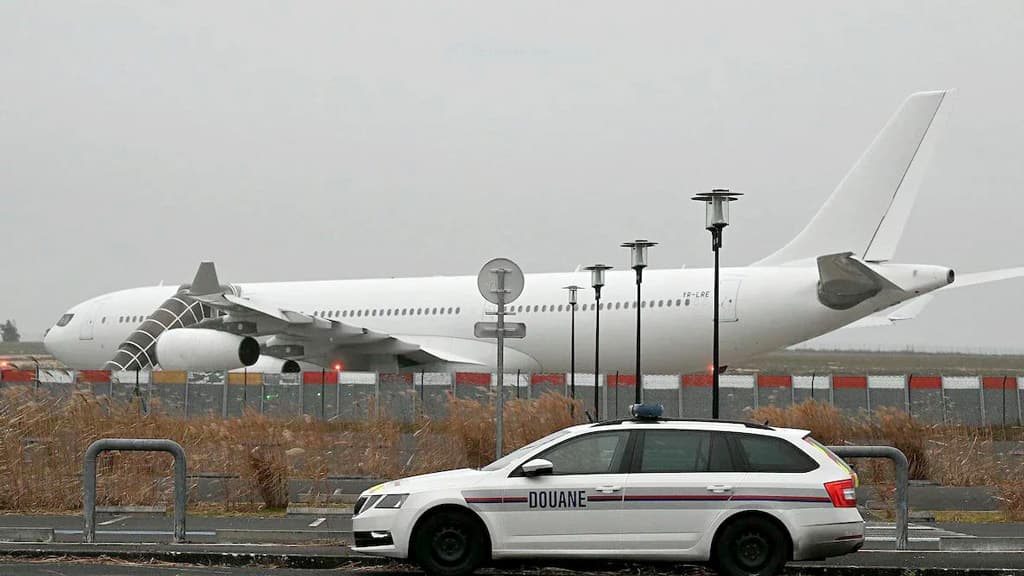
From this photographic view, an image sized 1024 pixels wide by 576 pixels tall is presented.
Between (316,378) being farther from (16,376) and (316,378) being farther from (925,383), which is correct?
(925,383)

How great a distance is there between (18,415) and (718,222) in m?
9.64

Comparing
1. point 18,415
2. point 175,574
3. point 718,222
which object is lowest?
point 175,574

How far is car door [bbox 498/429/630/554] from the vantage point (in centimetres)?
1024

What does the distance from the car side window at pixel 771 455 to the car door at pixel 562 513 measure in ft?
3.47

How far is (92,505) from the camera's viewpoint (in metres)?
12.5

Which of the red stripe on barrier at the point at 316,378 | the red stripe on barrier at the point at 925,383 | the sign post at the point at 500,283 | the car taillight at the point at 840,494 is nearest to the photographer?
the car taillight at the point at 840,494

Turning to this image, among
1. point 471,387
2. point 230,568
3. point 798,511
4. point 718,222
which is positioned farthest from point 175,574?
point 471,387

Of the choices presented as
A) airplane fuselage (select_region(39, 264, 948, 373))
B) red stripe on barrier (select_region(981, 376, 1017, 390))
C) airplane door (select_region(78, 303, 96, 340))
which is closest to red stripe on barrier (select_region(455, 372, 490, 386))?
airplane fuselage (select_region(39, 264, 948, 373))

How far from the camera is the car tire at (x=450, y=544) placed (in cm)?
1025

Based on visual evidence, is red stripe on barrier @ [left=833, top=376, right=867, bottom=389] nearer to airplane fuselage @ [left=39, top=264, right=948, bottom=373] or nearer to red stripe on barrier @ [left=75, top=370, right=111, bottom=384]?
airplane fuselage @ [left=39, top=264, right=948, bottom=373]

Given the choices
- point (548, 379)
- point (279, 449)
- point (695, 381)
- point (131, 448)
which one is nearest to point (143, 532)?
point (131, 448)

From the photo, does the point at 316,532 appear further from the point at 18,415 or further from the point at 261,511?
the point at 18,415

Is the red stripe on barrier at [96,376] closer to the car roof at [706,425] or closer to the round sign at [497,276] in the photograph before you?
the round sign at [497,276]

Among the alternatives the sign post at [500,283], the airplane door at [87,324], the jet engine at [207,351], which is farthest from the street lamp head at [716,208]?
the airplane door at [87,324]
